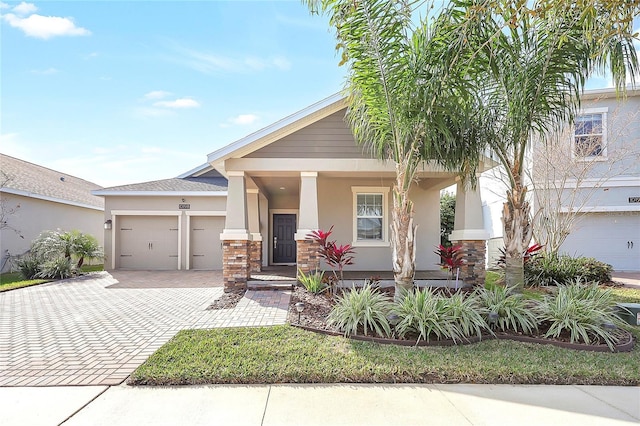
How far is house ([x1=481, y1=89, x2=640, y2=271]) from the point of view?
12.4 metres

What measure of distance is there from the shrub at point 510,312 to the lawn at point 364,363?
0.47 m

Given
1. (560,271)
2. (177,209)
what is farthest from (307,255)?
(177,209)

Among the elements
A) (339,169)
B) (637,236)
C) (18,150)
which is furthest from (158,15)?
Result: (637,236)

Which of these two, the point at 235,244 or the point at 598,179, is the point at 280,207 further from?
the point at 598,179

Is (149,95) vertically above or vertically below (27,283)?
above

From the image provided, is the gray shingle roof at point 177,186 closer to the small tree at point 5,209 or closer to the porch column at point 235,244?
the small tree at point 5,209

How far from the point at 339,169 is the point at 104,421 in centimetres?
704

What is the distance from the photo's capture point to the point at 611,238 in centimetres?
1377

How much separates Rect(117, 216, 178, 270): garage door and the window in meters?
16.0

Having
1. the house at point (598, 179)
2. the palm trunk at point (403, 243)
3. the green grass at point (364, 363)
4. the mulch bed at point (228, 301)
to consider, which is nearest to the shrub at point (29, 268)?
the mulch bed at point (228, 301)

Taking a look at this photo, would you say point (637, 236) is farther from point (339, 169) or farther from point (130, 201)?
point (130, 201)

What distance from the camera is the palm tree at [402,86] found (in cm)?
576

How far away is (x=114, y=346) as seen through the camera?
17.2 feet

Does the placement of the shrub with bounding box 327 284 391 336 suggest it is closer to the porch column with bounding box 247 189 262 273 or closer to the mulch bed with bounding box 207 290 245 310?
the mulch bed with bounding box 207 290 245 310
